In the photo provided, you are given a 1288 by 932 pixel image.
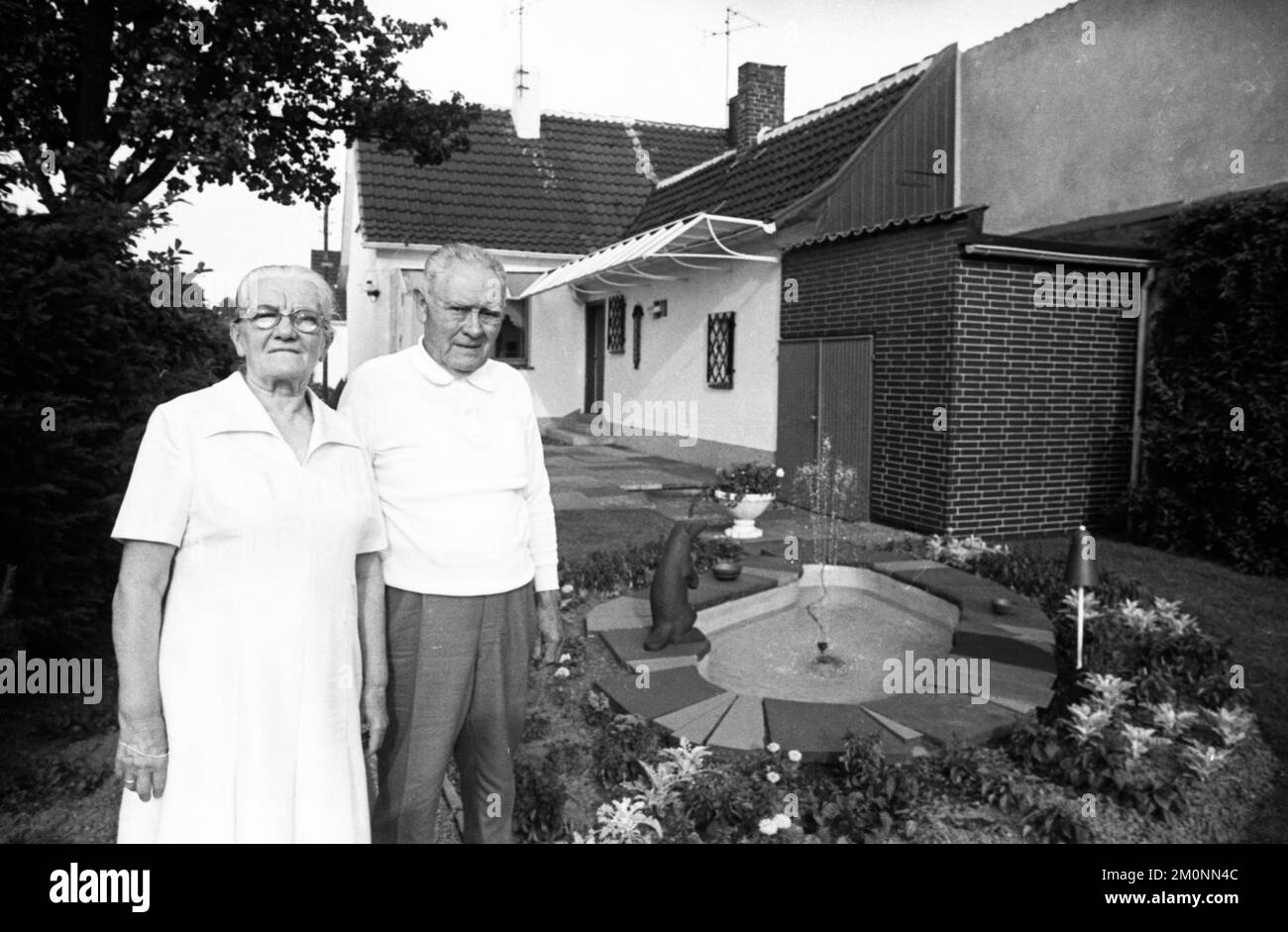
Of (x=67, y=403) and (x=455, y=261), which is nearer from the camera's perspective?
(x=455, y=261)

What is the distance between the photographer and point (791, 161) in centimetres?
1372

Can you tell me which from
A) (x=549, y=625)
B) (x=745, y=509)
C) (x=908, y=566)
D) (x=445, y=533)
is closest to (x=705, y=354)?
(x=745, y=509)

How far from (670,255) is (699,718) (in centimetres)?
900

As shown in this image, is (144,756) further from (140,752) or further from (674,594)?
(674,594)

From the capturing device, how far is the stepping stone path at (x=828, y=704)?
4.15 meters

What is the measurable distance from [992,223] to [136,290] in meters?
10.2

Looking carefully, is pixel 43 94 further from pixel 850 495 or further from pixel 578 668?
pixel 850 495

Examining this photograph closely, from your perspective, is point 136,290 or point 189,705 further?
point 136,290

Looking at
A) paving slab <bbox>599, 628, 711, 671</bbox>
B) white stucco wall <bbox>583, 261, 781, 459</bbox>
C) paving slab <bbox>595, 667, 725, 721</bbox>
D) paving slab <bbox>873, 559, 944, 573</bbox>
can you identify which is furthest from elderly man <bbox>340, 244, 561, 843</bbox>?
white stucco wall <bbox>583, 261, 781, 459</bbox>

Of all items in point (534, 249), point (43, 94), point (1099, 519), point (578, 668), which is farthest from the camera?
point (534, 249)

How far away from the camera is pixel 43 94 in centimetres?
793

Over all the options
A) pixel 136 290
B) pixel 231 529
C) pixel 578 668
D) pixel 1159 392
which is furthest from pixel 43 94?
pixel 1159 392

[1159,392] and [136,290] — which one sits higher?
[136,290]

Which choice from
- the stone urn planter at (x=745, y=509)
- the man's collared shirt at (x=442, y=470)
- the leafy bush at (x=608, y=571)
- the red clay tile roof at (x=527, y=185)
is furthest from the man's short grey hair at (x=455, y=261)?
the red clay tile roof at (x=527, y=185)
